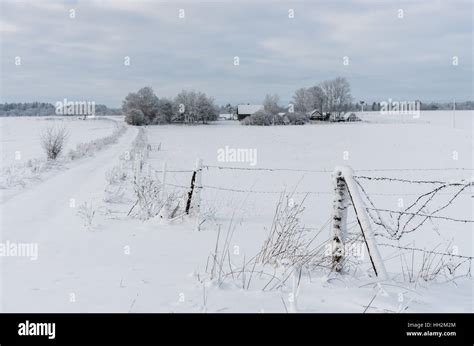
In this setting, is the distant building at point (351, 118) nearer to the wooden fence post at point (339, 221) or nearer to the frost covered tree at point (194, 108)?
the frost covered tree at point (194, 108)

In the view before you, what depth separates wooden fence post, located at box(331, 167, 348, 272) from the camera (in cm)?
503

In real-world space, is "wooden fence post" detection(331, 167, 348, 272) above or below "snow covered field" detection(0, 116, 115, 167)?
below

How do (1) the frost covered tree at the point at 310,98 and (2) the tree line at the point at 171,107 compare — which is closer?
(2) the tree line at the point at 171,107

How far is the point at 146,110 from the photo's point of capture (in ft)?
290

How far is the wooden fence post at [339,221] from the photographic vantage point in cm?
503

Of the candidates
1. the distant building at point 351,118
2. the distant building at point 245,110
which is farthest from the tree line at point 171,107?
the distant building at point 351,118

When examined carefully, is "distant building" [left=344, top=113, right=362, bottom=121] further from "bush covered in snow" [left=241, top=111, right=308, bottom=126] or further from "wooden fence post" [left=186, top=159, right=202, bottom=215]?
"wooden fence post" [left=186, top=159, right=202, bottom=215]

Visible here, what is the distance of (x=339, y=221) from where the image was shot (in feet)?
16.7

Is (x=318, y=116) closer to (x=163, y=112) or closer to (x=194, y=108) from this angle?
(x=194, y=108)

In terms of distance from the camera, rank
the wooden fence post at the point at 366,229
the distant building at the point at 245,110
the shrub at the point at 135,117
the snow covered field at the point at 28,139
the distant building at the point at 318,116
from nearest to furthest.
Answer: the wooden fence post at the point at 366,229, the snow covered field at the point at 28,139, the shrub at the point at 135,117, the distant building at the point at 245,110, the distant building at the point at 318,116

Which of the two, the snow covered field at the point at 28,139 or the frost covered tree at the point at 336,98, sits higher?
the frost covered tree at the point at 336,98

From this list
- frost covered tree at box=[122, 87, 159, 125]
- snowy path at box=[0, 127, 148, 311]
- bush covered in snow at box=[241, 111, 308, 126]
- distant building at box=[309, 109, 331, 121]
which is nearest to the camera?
snowy path at box=[0, 127, 148, 311]

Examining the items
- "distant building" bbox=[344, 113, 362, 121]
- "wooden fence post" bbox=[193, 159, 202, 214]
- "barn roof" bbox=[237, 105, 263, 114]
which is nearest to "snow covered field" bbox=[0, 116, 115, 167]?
"wooden fence post" bbox=[193, 159, 202, 214]
